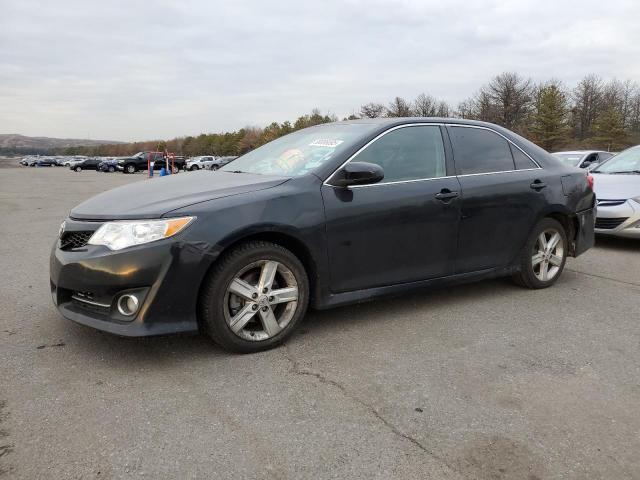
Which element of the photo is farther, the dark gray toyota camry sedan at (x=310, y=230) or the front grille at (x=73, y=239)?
the front grille at (x=73, y=239)

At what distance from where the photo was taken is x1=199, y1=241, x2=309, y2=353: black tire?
3.20 m

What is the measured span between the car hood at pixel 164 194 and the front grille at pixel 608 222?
5.36 meters

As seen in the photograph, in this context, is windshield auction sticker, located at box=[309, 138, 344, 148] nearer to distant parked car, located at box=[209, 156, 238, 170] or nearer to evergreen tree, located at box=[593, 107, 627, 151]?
distant parked car, located at box=[209, 156, 238, 170]

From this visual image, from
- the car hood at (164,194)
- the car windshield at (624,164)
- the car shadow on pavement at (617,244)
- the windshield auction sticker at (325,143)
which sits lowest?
the car shadow on pavement at (617,244)

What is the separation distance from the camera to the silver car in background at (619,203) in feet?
22.8

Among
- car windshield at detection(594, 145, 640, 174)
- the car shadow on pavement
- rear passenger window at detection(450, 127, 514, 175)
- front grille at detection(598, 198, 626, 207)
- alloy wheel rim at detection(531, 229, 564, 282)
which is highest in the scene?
rear passenger window at detection(450, 127, 514, 175)

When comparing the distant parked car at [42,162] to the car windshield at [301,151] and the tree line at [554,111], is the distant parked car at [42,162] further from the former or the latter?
the car windshield at [301,151]

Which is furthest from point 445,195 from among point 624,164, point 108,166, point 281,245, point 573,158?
point 108,166

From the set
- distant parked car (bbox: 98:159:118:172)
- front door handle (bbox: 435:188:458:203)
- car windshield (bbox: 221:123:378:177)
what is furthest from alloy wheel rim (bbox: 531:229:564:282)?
distant parked car (bbox: 98:159:118:172)

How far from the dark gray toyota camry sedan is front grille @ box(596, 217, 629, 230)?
2.61m

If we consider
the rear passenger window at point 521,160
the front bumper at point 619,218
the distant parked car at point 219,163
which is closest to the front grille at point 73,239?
the distant parked car at point 219,163

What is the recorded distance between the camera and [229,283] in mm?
3246

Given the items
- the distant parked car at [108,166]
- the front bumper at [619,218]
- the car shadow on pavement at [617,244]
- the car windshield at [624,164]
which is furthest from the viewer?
the distant parked car at [108,166]

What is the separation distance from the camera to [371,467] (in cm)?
224
